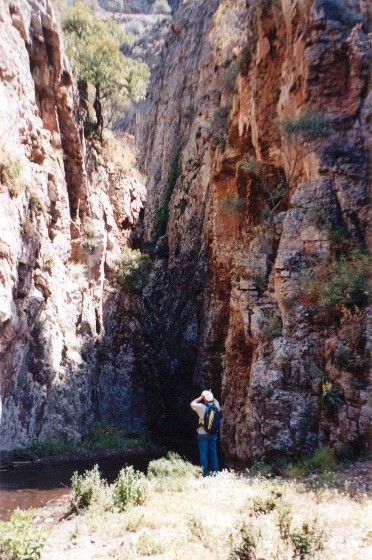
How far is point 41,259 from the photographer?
15.1 m

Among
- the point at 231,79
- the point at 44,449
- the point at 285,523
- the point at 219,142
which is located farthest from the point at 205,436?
the point at 231,79

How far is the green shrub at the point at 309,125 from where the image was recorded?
529 inches

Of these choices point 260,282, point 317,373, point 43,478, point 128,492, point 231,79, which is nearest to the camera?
point 128,492

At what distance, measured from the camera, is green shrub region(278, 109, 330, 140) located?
529 inches

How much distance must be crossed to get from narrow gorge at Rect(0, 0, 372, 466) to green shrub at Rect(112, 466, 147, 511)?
3768 mm

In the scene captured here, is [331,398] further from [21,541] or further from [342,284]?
[21,541]

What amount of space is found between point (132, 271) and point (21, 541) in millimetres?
16611

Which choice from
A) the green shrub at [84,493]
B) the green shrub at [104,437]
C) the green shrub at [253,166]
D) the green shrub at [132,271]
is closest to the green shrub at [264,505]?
the green shrub at [84,493]

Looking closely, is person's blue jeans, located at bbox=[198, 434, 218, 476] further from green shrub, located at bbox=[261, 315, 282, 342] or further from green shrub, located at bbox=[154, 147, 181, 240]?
green shrub, located at bbox=[154, 147, 181, 240]

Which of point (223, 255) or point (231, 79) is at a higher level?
point (231, 79)

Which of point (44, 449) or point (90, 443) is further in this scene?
point (90, 443)

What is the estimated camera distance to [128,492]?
7.64 metres

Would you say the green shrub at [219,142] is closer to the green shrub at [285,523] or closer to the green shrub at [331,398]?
the green shrub at [331,398]

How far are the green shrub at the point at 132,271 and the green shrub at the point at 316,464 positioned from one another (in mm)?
13440
